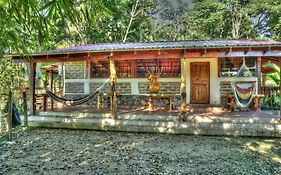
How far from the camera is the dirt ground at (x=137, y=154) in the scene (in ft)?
18.0

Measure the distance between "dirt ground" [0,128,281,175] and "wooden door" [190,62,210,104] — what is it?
3.64 meters

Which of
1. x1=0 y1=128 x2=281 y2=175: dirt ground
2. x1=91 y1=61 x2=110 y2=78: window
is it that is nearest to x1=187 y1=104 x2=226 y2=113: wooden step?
x1=0 y1=128 x2=281 y2=175: dirt ground

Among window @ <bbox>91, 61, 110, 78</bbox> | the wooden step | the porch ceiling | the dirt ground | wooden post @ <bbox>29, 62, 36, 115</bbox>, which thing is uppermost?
the porch ceiling

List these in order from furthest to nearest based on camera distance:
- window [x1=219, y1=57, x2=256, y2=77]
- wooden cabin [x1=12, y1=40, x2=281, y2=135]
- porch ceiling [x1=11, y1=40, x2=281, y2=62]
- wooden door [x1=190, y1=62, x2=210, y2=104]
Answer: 1. wooden door [x1=190, y1=62, x2=210, y2=104]
2. window [x1=219, y1=57, x2=256, y2=77]
3. wooden cabin [x1=12, y1=40, x2=281, y2=135]
4. porch ceiling [x1=11, y1=40, x2=281, y2=62]

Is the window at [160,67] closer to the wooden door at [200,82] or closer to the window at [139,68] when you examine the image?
the window at [139,68]

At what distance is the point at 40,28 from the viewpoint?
313 centimetres

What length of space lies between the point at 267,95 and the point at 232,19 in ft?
38.8

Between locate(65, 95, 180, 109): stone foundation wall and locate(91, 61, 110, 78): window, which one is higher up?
locate(91, 61, 110, 78): window

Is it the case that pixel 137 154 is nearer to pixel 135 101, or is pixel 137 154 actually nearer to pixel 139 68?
pixel 135 101

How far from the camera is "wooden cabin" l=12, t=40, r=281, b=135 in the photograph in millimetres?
9672

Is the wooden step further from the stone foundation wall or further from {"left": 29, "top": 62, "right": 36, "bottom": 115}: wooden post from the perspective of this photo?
{"left": 29, "top": 62, "right": 36, "bottom": 115}: wooden post

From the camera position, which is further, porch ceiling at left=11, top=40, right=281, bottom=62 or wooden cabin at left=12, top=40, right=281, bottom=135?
wooden cabin at left=12, top=40, right=281, bottom=135

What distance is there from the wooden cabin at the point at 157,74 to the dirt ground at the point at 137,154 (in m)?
1.94

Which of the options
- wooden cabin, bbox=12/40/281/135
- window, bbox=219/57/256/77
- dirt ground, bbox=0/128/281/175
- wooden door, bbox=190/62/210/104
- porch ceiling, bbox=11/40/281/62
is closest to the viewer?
dirt ground, bbox=0/128/281/175
